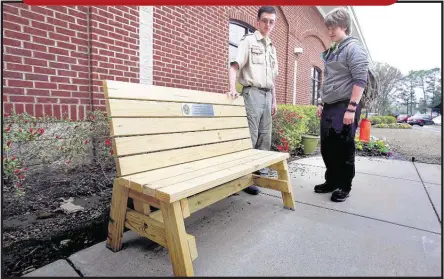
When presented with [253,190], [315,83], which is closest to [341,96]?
[253,190]

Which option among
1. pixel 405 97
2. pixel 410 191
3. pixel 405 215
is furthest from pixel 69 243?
pixel 405 97

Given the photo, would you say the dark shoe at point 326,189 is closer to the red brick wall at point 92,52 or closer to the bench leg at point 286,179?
the bench leg at point 286,179

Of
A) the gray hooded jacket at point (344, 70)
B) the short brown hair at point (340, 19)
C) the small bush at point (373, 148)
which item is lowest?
the small bush at point (373, 148)

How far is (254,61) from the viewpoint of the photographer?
297cm

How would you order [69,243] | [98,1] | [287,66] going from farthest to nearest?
1. [287,66]
2. [69,243]
3. [98,1]

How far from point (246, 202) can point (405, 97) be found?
7909 cm

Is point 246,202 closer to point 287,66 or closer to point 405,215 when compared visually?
point 405,215

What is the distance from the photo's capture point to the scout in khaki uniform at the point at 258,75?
2.92 metres

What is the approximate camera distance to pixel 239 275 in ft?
5.12

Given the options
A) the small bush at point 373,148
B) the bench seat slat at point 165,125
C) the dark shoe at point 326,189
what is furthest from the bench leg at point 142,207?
the small bush at point 373,148

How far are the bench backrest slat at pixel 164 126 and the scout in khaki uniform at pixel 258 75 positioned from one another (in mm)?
335

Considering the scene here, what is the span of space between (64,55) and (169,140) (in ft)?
6.00

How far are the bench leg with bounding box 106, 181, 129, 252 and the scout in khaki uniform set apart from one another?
1.54 metres

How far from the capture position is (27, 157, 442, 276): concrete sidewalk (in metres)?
1.62
